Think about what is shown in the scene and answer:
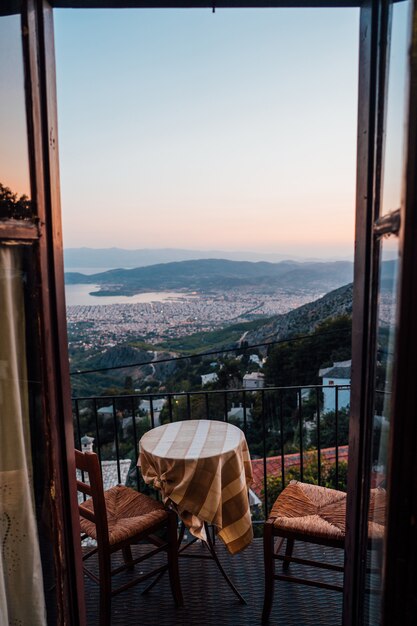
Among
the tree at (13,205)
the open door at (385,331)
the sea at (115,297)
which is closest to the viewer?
the open door at (385,331)

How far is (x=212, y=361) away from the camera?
17.6ft

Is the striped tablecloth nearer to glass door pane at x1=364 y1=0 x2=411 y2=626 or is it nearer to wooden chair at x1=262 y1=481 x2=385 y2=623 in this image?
wooden chair at x1=262 y1=481 x2=385 y2=623

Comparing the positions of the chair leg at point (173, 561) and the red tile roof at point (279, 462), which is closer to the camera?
the chair leg at point (173, 561)

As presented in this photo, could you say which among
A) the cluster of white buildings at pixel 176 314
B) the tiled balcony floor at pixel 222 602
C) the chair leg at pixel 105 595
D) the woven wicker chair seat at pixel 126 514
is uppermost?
the cluster of white buildings at pixel 176 314

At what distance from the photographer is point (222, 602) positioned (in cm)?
247

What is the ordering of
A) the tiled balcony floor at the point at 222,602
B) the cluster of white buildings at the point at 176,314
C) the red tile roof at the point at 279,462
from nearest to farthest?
the tiled balcony floor at the point at 222,602 → the cluster of white buildings at the point at 176,314 → the red tile roof at the point at 279,462

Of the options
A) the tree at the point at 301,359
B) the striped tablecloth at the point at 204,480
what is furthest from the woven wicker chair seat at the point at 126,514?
the tree at the point at 301,359

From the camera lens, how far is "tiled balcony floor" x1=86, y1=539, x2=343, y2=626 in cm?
233

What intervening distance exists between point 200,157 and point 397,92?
16.0 ft

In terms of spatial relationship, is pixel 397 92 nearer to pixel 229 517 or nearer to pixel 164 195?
pixel 229 517

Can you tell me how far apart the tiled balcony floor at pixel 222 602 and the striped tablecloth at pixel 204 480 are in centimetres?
32

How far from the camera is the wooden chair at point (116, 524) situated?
2.11m

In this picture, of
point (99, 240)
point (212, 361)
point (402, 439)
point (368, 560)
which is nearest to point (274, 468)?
point (212, 361)

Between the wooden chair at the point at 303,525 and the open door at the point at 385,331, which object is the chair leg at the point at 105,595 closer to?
the wooden chair at the point at 303,525
